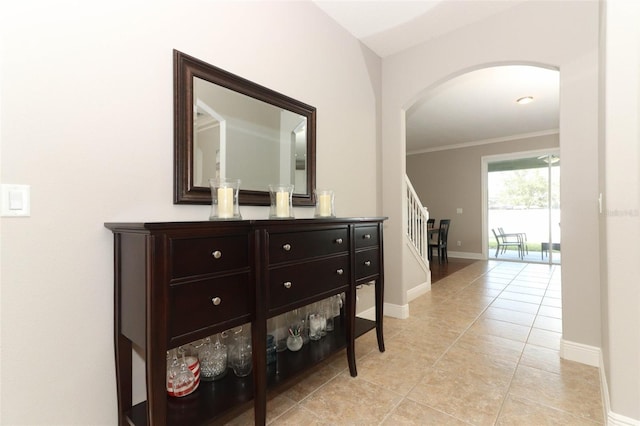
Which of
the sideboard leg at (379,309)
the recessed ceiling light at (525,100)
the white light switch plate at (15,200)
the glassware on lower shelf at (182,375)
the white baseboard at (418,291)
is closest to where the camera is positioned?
the white light switch plate at (15,200)

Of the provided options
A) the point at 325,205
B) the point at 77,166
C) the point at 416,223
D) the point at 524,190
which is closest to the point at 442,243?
the point at 524,190

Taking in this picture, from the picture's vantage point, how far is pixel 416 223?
409 centimetres

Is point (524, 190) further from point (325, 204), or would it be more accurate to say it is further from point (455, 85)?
point (325, 204)

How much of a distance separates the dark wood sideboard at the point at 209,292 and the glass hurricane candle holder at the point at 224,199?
0.75 feet

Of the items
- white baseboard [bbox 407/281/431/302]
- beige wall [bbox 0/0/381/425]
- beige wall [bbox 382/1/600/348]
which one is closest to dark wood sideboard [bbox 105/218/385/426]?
beige wall [bbox 0/0/381/425]

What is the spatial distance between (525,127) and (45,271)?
Result: 717cm

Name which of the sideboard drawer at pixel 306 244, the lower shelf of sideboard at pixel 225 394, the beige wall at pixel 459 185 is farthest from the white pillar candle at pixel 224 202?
the beige wall at pixel 459 185

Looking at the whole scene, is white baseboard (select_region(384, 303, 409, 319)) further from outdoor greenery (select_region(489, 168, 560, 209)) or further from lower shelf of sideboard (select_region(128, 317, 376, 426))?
outdoor greenery (select_region(489, 168, 560, 209))

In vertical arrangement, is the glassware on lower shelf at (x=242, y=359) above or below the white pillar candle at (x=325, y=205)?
below

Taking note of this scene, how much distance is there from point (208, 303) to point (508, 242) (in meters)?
7.35

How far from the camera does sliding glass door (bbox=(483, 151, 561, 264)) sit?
6031mm

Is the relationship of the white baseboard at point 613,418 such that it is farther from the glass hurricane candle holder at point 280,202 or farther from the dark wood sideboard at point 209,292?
the glass hurricane candle holder at point 280,202

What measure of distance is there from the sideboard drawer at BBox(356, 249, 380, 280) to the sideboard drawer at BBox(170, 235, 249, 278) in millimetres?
914

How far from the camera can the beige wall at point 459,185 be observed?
6.76 metres
